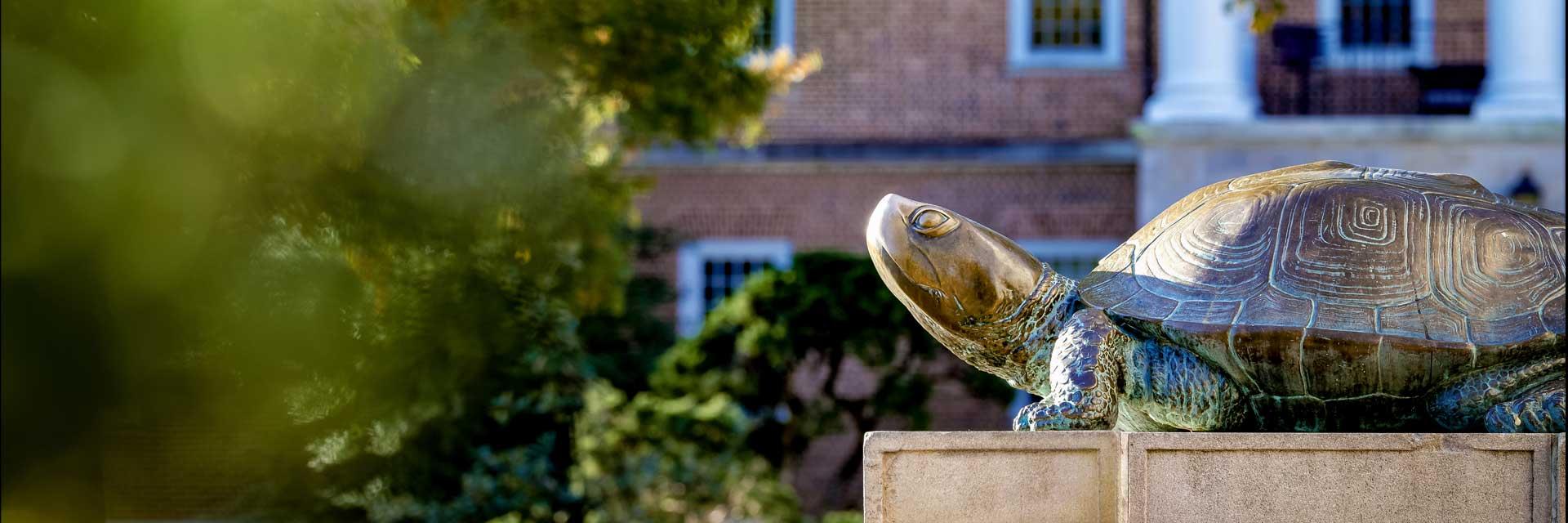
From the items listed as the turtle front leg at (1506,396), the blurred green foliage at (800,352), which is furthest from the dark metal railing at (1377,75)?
the turtle front leg at (1506,396)

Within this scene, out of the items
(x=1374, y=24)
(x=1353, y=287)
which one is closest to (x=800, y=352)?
(x=1353, y=287)

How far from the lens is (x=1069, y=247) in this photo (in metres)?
18.8

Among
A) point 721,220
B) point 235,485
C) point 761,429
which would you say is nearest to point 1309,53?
point 721,220

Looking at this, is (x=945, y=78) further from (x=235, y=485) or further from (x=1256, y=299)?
(x=1256, y=299)

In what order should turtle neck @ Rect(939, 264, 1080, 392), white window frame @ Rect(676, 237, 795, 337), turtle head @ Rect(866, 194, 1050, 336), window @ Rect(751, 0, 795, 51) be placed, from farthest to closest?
window @ Rect(751, 0, 795, 51)
white window frame @ Rect(676, 237, 795, 337)
turtle neck @ Rect(939, 264, 1080, 392)
turtle head @ Rect(866, 194, 1050, 336)

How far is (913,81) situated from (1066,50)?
1791 mm

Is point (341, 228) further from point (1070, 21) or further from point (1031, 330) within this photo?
point (1070, 21)

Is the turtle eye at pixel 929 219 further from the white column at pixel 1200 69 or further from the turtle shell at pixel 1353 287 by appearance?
the white column at pixel 1200 69

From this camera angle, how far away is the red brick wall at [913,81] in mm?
19031

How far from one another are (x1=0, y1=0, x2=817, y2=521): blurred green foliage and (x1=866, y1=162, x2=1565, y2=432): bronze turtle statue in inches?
168

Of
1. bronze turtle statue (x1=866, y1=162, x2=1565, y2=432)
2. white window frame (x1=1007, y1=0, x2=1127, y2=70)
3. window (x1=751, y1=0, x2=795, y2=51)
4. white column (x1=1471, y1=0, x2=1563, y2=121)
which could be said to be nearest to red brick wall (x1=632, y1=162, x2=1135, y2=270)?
white window frame (x1=1007, y1=0, x2=1127, y2=70)

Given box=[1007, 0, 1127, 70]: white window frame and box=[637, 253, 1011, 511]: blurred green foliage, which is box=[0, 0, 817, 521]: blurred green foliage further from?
box=[1007, 0, 1127, 70]: white window frame

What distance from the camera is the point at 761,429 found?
13430 mm

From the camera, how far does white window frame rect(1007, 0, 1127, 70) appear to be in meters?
18.9
